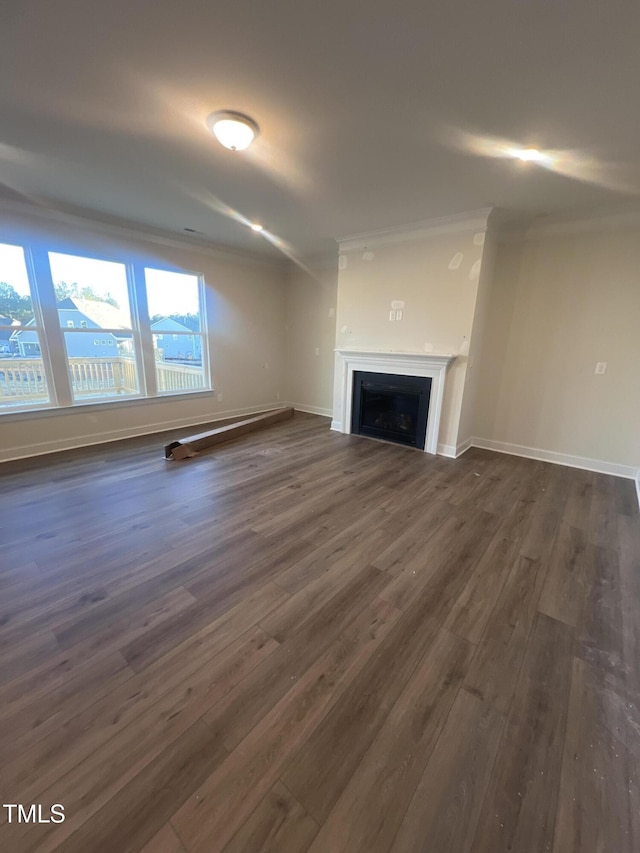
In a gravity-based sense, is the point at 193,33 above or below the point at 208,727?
above

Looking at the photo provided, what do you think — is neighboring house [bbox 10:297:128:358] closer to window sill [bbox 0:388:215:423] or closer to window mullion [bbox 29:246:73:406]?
window mullion [bbox 29:246:73:406]

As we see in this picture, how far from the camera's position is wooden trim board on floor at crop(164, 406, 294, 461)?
370cm

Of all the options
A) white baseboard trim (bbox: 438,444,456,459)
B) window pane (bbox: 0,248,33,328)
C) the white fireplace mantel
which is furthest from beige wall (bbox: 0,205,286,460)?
white baseboard trim (bbox: 438,444,456,459)

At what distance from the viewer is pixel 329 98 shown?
6.02 ft

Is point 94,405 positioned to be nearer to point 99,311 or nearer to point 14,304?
point 99,311

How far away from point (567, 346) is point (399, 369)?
1789mm

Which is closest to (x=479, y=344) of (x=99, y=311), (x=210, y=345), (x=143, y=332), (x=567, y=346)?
(x=567, y=346)

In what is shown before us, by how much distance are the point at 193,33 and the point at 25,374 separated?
3562mm

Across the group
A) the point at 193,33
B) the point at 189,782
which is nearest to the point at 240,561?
the point at 189,782

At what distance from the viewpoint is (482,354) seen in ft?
13.6

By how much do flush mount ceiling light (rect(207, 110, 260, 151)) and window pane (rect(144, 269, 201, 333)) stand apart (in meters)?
2.73

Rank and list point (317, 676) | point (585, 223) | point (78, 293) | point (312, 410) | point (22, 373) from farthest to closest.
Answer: point (312, 410)
point (78, 293)
point (22, 373)
point (585, 223)
point (317, 676)

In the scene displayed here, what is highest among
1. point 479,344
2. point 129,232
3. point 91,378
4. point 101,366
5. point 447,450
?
point 129,232

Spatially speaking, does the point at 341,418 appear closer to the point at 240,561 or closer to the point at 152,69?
the point at 240,561
